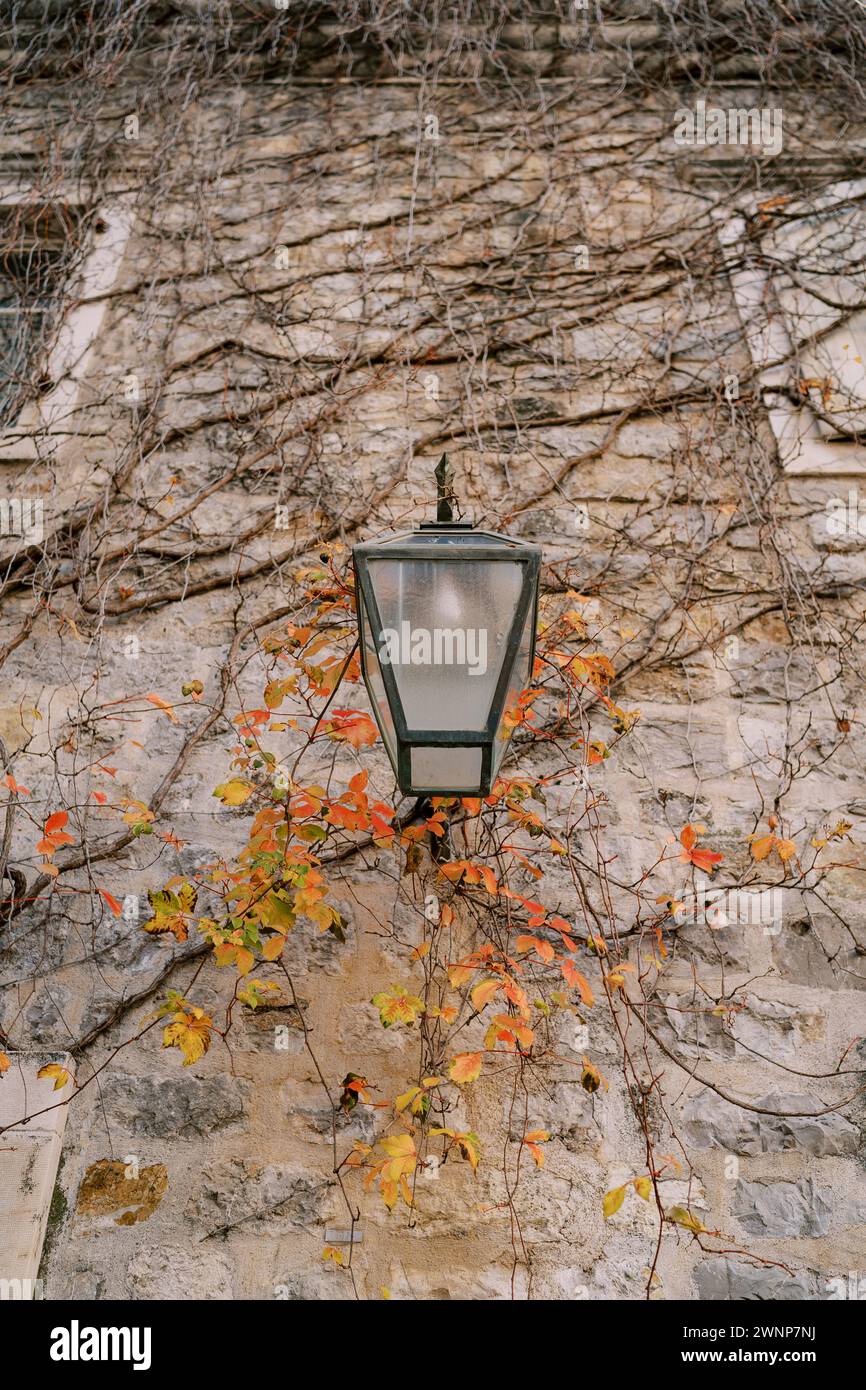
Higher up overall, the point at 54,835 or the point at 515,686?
the point at 515,686

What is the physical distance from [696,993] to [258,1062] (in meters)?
1.00

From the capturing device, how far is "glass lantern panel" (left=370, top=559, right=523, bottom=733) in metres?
1.90

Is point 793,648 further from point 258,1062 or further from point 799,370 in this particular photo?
point 258,1062

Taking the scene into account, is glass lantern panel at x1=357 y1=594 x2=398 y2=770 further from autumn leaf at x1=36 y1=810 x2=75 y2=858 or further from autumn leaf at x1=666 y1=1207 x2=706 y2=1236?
autumn leaf at x1=666 y1=1207 x2=706 y2=1236

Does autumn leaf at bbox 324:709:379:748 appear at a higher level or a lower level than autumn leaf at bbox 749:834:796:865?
higher

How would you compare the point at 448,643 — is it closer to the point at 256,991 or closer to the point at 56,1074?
the point at 256,991

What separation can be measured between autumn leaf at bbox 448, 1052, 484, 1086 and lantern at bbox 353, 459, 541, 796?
0.61 m

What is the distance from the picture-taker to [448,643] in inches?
75.9

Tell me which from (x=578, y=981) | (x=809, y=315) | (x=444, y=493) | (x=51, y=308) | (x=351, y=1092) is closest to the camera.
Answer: (x=444, y=493)

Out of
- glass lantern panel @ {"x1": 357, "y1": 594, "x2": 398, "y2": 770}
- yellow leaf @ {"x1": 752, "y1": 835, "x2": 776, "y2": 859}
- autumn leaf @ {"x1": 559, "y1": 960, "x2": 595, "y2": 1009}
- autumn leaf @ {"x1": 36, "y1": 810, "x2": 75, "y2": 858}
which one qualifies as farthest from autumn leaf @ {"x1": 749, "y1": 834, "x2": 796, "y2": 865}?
autumn leaf @ {"x1": 36, "y1": 810, "x2": 75, "y2": 858}

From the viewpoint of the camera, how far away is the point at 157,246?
3752 millimetres

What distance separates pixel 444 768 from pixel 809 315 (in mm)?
2343

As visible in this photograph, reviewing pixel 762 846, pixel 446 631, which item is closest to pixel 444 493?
pixel 446 631

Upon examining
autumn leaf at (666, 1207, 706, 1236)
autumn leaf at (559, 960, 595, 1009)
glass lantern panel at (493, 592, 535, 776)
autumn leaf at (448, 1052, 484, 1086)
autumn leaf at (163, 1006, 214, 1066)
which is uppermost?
glass lantern panel at (493, 592, 535, 776)
